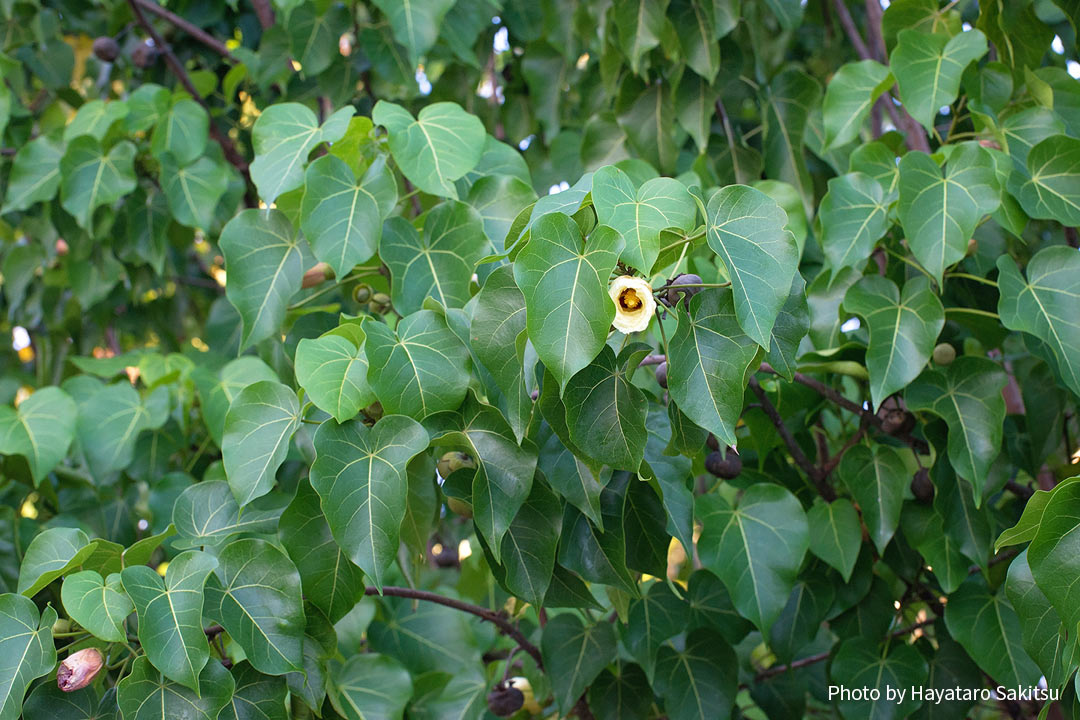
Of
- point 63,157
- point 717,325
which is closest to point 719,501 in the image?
point 717,325

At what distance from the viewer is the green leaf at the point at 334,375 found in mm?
983

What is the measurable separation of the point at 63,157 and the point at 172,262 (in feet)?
1.99

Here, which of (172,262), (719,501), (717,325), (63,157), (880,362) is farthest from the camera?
(172,262)

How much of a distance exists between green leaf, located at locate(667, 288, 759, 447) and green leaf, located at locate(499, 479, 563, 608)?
0.23 m

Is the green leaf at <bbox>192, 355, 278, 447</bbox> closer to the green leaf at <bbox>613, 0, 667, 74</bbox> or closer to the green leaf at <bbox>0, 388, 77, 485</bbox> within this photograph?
the green leaf at <bbox>0, 388, 77, 485</bbox>

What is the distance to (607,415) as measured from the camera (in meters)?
0.94

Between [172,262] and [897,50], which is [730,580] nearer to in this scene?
[897,50]

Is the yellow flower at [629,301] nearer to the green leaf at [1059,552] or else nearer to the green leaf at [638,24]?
the green leaf at [1059,552]

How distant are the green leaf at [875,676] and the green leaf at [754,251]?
0.67 meters

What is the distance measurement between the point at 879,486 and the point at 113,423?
127 centimetres

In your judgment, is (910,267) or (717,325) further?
(910,267)

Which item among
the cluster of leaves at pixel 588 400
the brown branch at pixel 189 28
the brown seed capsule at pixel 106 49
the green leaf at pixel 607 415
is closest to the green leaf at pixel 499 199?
the cluster of leaves at pixel 588 400

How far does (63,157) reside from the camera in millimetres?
1713

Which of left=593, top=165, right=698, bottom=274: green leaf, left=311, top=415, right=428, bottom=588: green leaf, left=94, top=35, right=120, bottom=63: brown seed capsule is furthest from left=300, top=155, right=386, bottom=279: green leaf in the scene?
left=94, top=35, right=120, bottom=63: brown seed capsule
